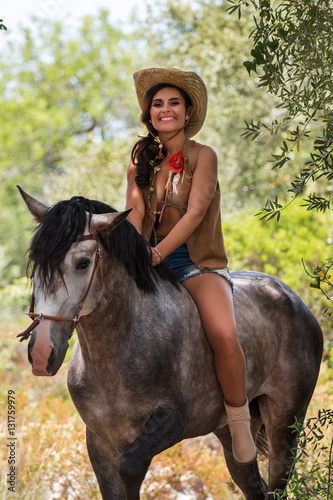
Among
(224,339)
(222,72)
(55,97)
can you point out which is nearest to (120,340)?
(224,339)

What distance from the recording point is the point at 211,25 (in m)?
14.4

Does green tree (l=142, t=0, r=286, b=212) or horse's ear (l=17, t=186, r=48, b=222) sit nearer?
horse's ear (l=17, t=186, r=48, b=222)

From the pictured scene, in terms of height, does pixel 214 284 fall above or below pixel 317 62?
below

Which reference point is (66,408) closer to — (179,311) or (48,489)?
(48,489)

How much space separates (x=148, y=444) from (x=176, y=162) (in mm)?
1647

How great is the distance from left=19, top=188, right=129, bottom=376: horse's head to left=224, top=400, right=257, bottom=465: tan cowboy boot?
46.7 inches

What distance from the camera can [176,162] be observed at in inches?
145

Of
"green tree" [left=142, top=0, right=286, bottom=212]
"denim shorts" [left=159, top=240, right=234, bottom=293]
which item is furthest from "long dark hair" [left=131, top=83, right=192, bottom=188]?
"green tree" [left=142, top=0, right=286, bottom=212]

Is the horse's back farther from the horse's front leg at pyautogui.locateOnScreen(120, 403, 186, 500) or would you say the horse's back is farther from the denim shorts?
the horse's front leg at pyautogui.locateOnScreen(120, 403, 186, 500)

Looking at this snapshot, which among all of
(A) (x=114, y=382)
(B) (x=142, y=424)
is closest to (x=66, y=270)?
(A) (x=114, y=382)

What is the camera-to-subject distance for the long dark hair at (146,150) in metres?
3.81

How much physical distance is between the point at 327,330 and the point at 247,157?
24.1 ft

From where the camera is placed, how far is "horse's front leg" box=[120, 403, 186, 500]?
2.96m

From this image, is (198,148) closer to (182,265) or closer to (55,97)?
(182,265)
